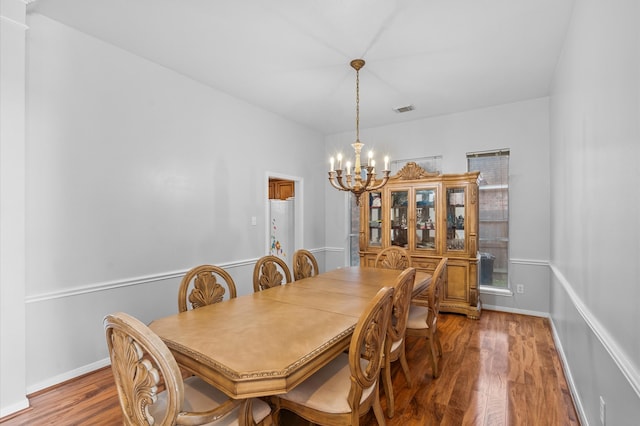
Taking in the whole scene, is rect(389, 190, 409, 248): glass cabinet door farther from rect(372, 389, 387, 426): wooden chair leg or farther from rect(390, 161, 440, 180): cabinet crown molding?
rect(372, 389, 387, 426): wooden chair leg

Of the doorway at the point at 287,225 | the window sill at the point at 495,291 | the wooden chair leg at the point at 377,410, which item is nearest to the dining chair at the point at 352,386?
the wooden chair leg at the point at 377,410

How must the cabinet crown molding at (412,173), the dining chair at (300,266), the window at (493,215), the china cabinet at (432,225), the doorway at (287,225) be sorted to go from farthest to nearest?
the doorway at (287,225), the cabinet crown molding at (412,173), the window at (493,215), the china cabinet at (432,225), the dining chair at (300,266)

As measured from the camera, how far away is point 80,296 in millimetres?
2598

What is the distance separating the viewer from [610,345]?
1.40 m

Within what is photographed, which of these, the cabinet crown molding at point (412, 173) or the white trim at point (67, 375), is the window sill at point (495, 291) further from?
the white trim at point (67, 375)

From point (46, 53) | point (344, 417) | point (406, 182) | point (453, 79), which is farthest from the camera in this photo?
point (406, 182)

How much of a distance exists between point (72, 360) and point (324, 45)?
3.43m

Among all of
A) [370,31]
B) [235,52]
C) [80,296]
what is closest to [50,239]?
[80,296]

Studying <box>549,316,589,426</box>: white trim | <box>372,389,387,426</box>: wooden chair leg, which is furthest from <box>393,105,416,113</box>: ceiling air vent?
<box>372,389,387,426</box>: wooden chair leg

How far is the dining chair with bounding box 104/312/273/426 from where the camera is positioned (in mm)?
1058

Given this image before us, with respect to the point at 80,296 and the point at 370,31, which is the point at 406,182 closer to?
the point at 370,31

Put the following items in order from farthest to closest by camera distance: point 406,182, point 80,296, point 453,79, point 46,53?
point 406,182
point 453,79
point 80,296
point 46,53

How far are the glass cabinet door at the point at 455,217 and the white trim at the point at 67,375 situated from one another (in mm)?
4094

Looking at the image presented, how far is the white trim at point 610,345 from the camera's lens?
1.13 meters
